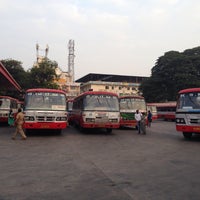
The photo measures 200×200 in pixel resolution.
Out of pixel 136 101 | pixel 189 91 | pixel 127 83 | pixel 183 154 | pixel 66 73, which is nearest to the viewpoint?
pixel 183 154

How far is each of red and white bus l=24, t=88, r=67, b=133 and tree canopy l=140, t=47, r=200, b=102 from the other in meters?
34.6

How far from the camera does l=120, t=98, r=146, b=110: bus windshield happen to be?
67.9ft

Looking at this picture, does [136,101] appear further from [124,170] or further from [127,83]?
[127,83]

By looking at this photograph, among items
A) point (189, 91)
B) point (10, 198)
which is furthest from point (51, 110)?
point (10, 198)

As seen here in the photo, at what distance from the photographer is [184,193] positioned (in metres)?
5.34

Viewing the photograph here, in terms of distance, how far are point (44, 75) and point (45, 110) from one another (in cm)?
2598

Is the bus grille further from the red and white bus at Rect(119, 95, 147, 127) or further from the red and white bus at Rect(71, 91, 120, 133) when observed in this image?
the red and white bus at Rect(119, 95, 147, 127)

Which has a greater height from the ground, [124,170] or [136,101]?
[136,101]

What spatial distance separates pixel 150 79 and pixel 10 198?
47559 mm

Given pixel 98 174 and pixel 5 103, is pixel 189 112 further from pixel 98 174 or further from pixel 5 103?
pixel 5 103

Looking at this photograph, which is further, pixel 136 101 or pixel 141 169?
pixel 136 101

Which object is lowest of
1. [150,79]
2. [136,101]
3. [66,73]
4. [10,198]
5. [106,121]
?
[10,198]

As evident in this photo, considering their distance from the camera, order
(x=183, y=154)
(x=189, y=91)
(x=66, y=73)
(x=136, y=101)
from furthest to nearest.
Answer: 1. (x=66, y=73)
2. (x=136, y=101)
3. (x=189, y=91)
4. (x=183, y=154)

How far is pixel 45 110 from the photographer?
1455 centimetres
